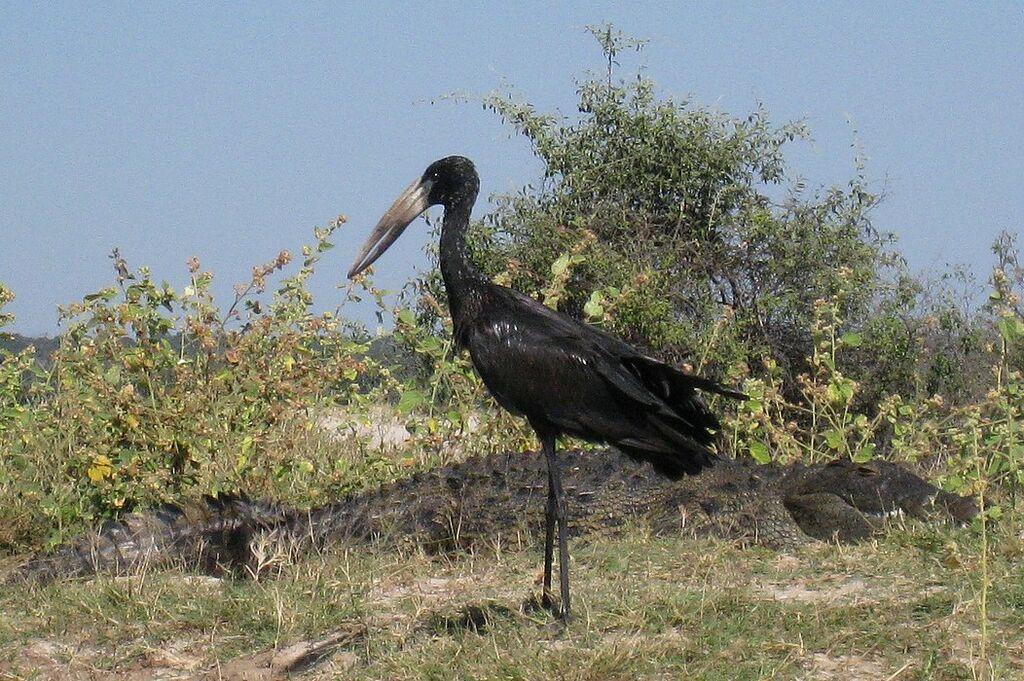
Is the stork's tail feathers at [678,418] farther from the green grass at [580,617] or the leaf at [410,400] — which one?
the leaf at [410,400]

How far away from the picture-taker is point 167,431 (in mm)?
5992

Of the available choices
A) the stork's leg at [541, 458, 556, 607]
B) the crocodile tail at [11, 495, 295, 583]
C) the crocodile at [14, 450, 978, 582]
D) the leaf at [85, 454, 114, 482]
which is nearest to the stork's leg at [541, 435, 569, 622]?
the stork's leg at [541, 458, 556, 607]

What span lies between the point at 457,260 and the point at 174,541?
1670 mm

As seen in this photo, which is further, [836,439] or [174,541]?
[836,439]

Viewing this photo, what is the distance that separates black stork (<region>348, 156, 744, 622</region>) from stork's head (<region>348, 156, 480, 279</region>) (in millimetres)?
417

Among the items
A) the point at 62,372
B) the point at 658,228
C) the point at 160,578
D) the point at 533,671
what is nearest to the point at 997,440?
the point at 533,671

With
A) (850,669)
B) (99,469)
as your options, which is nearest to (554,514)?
(850,669)

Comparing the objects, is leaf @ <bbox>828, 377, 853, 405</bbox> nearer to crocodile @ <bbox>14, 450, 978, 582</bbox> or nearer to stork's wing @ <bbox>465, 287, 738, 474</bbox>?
crocodile @ <bbox>14, 450, 978, 582</bbox>

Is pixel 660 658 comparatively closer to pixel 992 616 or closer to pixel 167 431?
pixel 992 616

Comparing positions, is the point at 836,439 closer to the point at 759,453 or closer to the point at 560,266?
the point at 759,453

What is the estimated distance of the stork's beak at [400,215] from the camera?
5.00 m

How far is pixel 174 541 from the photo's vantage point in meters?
5.29

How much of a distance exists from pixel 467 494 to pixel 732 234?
23.8 ft

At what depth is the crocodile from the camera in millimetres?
5277
